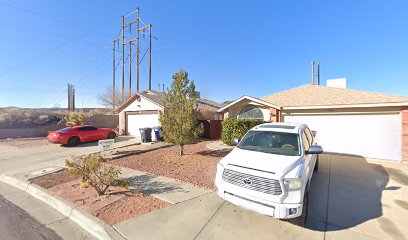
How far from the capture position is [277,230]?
3.32 m

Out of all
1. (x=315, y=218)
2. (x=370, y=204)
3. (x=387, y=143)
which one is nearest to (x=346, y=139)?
(x=387, y=143)

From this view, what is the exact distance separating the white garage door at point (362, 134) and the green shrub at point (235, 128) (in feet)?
11.0

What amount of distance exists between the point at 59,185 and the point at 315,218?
6.82 meters

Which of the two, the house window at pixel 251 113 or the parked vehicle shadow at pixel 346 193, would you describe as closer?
the parked vehicle shadow at pixel 346 193

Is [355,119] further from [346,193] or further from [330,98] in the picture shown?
[346,193]

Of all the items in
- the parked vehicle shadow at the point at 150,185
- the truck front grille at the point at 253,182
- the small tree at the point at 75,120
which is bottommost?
the parked vehicle shadow at the point at 150,185

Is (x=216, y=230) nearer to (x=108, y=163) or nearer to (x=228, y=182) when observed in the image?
(x=228, y=182)

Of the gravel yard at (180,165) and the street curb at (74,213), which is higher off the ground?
the gravel yard at (180,165)

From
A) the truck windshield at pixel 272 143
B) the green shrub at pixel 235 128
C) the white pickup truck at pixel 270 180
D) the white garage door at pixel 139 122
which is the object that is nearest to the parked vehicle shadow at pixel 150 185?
the white pickup truck at pixel 270 180

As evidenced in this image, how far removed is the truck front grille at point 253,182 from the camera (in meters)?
3.13

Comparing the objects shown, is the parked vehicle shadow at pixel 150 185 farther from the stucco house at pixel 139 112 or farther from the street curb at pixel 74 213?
the stucco house at pixel 139 112

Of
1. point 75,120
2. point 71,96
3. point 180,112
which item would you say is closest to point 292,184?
point 180,112

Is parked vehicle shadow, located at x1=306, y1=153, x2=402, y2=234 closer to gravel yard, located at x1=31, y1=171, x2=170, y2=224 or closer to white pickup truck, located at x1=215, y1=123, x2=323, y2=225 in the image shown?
white pickup truck, located at x1=215, y1=123, x2=323, y2=225

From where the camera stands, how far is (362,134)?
892 cm
